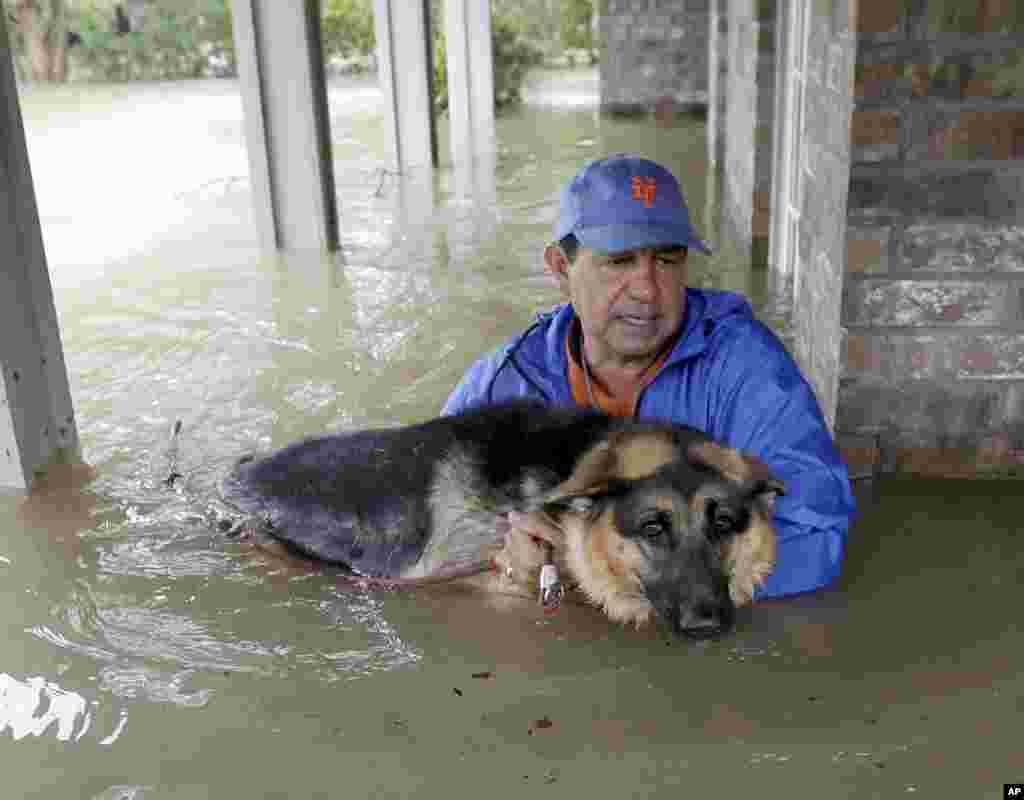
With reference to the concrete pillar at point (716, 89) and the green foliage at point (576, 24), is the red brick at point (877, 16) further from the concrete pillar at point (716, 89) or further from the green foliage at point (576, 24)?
the green foliage at point (576, 24)

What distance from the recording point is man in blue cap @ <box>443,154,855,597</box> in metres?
3.24

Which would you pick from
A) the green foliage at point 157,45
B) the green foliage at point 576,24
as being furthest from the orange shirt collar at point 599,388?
the green foliage at point 157,45

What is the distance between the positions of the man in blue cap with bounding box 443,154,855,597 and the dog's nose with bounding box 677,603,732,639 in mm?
497

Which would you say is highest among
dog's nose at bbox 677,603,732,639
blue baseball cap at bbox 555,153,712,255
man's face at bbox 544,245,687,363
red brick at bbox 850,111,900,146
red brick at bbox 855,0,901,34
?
red brick at bbox 855,0,901,34

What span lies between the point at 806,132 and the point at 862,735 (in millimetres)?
3534

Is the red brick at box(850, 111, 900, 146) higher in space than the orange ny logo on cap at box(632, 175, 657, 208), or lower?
higher

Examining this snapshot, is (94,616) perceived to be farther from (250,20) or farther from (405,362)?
(250,20)

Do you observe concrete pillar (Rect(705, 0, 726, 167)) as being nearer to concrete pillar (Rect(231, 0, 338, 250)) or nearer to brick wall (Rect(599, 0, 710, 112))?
brick wall (Rect(599, 0, 710, 112))

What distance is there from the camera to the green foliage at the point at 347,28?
30.5m

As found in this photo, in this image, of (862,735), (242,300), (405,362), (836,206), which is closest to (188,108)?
(242,300)

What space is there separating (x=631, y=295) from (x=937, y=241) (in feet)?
4.66

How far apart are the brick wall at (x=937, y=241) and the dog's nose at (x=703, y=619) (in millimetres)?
1777

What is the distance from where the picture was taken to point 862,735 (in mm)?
2816

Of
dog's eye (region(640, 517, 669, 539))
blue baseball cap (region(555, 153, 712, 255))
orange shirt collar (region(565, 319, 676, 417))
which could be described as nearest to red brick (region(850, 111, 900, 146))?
blue baseball cap (region(555, 153, 712, 255))
